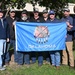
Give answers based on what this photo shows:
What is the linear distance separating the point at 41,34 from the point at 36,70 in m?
1.41

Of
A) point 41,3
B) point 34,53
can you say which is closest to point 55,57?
point 34,53

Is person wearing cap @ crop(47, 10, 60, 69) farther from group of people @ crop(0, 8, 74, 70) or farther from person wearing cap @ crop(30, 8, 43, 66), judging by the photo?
person wearing cap @ crop(30, 8, 43, 66)

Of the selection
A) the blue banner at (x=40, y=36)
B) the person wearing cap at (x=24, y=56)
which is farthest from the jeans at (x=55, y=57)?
the person wearing cap at (x=24, y=56)

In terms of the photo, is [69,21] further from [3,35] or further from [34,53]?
[3,35]

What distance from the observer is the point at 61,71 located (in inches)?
432

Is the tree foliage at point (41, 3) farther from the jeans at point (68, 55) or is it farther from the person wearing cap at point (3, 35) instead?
the jeans at point (68, 55)

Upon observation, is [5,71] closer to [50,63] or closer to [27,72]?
[27,72]

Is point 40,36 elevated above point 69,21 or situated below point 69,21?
below

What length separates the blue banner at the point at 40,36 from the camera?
11.0 m

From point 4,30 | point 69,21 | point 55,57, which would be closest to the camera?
point 4,30

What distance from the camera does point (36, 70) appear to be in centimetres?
1094

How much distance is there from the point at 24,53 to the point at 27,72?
1.04 metres

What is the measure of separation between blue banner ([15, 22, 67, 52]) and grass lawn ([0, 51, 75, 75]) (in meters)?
0.71

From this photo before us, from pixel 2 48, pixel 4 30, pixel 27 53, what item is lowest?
pixel 27 53
